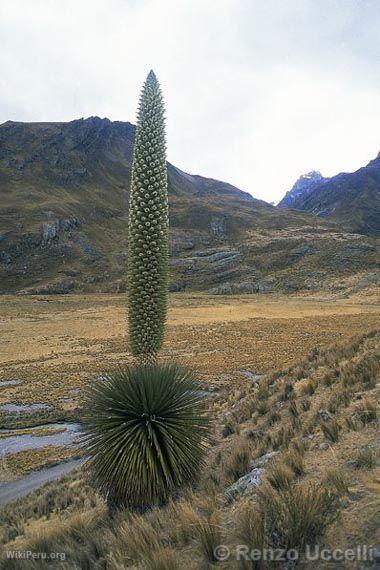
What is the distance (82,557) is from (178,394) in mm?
2265

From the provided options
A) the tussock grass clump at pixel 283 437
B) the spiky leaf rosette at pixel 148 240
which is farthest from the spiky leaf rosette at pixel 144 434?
the tussock grass clump at pixel 283 437

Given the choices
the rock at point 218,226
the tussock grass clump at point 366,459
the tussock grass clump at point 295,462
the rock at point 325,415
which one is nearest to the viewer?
the tussock grass clump at point 366,459

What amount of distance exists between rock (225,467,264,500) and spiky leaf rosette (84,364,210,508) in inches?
23.6

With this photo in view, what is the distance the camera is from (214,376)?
22.5 metres

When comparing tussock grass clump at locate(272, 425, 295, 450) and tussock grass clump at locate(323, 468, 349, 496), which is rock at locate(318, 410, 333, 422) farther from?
tussock grass clump at locate(323, 468, 349, 496)

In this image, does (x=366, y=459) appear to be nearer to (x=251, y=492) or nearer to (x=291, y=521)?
(x=251, y=492)

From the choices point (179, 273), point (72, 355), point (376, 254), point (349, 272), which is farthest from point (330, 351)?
point (179, 273)

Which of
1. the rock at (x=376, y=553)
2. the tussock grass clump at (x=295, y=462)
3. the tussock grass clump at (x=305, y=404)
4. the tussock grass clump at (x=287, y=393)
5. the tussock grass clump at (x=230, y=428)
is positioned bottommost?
the tussock grass clump at (x=230, y=428)

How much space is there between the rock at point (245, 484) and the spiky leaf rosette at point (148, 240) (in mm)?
2213

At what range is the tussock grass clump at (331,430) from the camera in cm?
635

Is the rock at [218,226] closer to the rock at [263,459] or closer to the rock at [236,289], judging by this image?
the rock at [236,289]

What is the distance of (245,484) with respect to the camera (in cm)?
560

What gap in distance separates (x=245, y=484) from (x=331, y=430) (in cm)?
179

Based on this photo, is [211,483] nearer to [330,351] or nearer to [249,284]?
[330,351]
